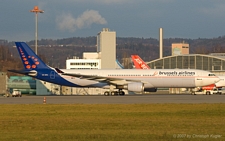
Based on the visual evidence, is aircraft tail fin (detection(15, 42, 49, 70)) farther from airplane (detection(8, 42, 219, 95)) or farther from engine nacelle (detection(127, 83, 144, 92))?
engine nacelle (detection(127, 83, 144, 92))

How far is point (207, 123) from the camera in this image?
2559 cm

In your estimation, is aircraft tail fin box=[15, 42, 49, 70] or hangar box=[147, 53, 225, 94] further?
hangar box=[147, 53, 225, 94]

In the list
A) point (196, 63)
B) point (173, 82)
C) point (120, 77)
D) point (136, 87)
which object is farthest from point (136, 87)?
point (196, 63)

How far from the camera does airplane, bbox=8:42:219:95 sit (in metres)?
64.6

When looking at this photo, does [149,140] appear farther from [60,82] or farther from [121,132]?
[60,82]

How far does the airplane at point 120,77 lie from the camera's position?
6462cm

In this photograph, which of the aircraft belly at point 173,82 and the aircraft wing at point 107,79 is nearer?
the aircraft belly at point 173,82

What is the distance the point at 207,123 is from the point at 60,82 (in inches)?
1764

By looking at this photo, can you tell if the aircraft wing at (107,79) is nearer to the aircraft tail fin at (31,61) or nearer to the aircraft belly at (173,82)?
the aircraft belly at (173,82)

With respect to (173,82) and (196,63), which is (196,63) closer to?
(196,63)

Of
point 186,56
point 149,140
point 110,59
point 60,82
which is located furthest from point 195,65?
point 149,140

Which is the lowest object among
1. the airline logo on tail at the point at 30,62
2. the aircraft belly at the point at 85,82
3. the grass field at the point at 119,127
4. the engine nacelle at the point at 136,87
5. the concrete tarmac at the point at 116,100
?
the grass field at the point at 119,127

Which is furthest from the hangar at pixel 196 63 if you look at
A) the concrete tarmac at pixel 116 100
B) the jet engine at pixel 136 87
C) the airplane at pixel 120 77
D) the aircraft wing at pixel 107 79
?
the concrete tarmac at pixel 116 100

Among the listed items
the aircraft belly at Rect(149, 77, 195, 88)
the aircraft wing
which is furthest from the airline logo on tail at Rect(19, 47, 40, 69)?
the aircraft belly at Rect(149, 77, 195, 88)
